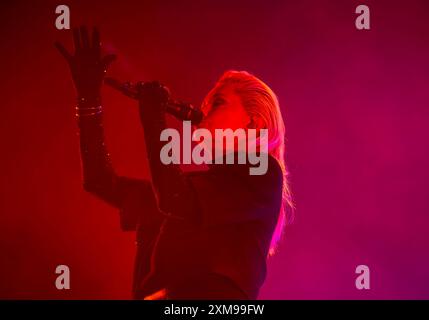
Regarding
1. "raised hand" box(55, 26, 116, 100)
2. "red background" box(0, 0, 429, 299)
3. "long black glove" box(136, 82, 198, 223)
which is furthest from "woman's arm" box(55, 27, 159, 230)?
"red background" box(0, 0, 429, 299)

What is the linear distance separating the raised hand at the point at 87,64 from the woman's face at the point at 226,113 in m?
0.26

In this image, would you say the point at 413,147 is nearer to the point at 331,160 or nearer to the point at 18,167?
the point at 331,160

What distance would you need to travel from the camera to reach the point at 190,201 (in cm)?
104

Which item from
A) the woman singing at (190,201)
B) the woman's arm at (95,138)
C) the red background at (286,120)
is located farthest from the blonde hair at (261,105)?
the red background at (286,120)

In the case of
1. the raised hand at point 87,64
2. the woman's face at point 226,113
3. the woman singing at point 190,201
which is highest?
the raised hand at point 87,64

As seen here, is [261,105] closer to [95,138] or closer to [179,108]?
[179,108]

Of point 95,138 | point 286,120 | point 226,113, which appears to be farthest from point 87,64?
point 286,120

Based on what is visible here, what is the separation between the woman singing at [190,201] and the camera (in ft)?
3.43

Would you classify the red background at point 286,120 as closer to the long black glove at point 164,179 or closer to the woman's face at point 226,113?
the woman's face at point 226,113

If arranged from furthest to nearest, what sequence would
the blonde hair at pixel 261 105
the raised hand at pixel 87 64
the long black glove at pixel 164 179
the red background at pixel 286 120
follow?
the red background at pixel 286 120, the blonde hair at pixel 261 105, the raised hand at pixel 87 64, the long black glove at pixel 164 179

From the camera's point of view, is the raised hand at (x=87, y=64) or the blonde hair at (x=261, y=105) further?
the blonde hair at (x=261, y=105)
